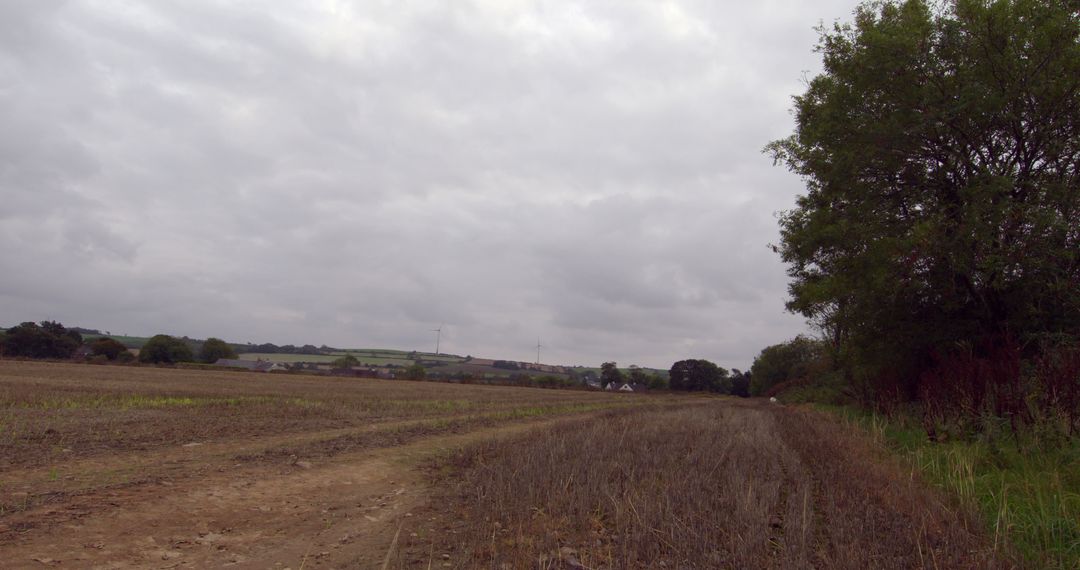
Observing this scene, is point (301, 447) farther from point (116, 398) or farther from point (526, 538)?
point (116, 398)

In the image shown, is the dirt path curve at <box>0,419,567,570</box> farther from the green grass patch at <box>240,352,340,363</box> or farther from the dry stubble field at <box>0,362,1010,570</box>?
the green grass patch at <box>240,352,340,363</box>

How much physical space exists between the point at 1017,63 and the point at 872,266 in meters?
5.49

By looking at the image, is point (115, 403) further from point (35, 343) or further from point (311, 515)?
point (35, 343)

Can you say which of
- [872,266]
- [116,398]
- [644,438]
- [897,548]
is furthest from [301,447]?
[872,266]

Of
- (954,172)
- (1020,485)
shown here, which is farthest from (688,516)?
(954,172)

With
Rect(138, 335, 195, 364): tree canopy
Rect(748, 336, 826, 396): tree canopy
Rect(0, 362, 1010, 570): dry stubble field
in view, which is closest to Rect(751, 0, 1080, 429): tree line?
Rect(0, 362, 1010, 570): dry stubble field

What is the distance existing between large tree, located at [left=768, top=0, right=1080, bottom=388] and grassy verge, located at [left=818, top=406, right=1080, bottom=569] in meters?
4.72

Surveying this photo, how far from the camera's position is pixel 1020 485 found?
6383 millimetres

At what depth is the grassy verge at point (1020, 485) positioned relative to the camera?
4707 mm

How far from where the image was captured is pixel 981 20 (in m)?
13.1

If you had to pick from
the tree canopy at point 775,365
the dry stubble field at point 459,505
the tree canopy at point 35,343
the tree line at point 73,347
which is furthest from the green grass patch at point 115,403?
the tree canopy at point 775,365

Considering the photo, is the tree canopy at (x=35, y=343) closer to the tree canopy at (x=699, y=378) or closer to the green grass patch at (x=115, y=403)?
the green grass patch at (x=115, y=403)

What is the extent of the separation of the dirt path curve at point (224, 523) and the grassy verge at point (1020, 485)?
17.9 ft

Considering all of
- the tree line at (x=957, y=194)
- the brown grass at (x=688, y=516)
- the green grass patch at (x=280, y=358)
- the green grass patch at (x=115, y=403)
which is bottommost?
the green grass patch at (x=280, y=358)
